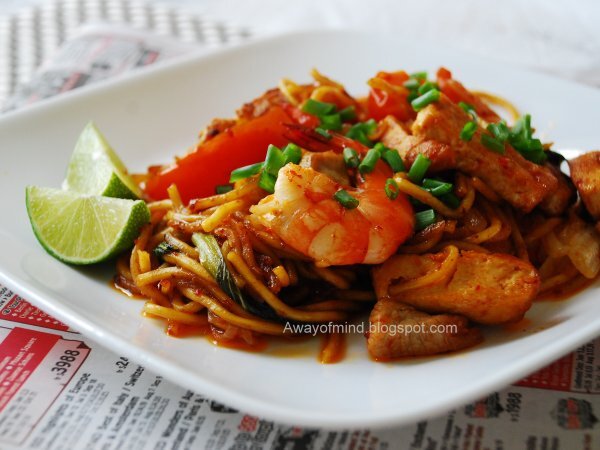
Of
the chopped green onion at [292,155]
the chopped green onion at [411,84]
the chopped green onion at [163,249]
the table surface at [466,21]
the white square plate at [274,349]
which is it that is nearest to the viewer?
the white square plate at [274,349]

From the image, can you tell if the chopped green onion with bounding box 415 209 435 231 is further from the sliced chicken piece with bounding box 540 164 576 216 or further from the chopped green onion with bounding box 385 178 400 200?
the sliced chicken piece with bounding box 540 164 576 216

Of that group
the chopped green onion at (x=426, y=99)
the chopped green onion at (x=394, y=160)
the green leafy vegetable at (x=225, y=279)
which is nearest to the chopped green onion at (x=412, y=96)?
the chopped green onion at (x=426, y=99)

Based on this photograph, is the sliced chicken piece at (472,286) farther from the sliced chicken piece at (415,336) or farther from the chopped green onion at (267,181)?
the chopped green onion at (267,181)

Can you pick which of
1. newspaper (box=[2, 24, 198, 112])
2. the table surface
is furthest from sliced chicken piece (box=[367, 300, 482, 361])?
the table surface

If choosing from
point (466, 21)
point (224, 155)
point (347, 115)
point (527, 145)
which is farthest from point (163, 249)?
point (466, 21)

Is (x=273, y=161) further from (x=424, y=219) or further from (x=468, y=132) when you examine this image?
(x=468, y=132)

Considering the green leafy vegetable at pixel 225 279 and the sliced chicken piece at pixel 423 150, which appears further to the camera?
the sliced chicken piece at pixel 423 150
